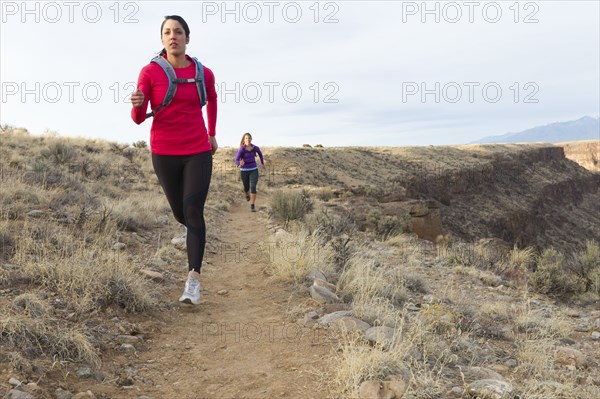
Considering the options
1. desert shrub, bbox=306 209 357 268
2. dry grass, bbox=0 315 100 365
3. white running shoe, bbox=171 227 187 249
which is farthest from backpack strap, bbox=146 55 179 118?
white running shoe, bbox=171 227 187 249

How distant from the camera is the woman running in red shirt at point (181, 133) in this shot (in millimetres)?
3867

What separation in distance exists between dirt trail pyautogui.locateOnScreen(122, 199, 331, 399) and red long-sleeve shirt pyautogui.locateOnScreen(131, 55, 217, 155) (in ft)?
5.00

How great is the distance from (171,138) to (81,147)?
16.7 metres

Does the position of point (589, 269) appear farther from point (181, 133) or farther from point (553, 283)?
point (181, 133)

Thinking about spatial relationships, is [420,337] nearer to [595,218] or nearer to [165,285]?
[165,285]

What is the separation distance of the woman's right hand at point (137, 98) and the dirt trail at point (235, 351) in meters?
1.85

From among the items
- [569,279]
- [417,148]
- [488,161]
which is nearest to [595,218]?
[488,161]

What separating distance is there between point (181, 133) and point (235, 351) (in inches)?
74.7

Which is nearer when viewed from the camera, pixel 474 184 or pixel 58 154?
pixel 58 154

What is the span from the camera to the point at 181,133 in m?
3.98

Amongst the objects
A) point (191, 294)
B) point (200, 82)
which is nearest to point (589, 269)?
point (191, 294)

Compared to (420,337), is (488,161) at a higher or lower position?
higher

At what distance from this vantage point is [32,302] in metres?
3.32

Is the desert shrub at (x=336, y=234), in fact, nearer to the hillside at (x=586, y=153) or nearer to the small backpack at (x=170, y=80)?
the small backpack at (x=170, y=80)
